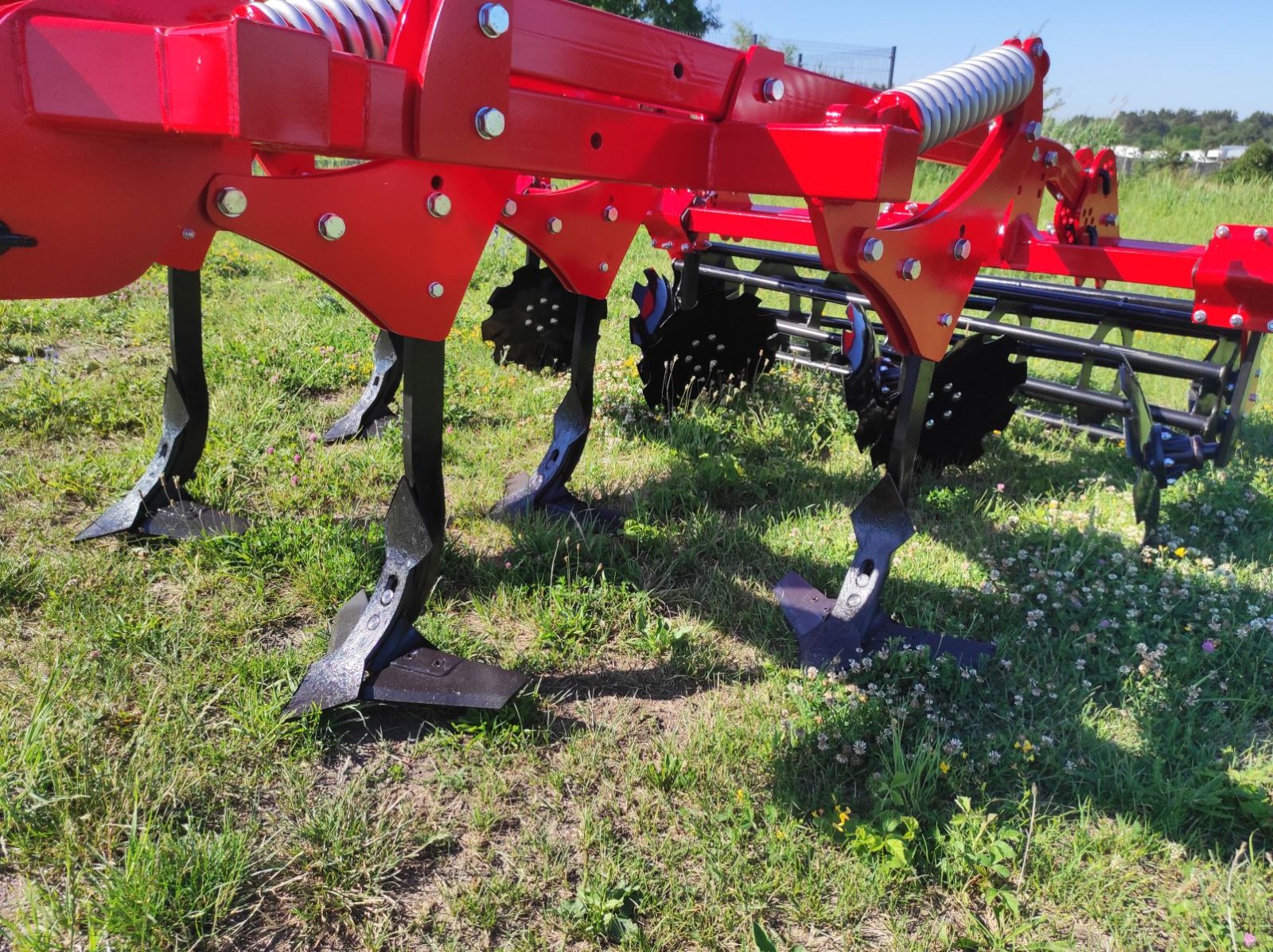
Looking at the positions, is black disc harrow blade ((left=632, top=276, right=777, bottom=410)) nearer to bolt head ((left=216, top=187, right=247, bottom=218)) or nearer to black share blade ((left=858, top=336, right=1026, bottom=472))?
black share blade ((left=858, top=336, right=1026, bottom=472))

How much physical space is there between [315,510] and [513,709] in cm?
132

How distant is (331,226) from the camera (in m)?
1.85

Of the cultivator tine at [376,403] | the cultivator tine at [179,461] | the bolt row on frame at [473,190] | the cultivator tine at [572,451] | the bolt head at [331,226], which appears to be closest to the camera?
the bolt row on frame at [473,190]

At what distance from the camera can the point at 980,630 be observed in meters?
2.63

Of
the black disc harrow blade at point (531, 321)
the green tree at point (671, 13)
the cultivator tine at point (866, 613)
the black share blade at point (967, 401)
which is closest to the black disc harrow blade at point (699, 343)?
the black disc harrow blade at point (531, 321)

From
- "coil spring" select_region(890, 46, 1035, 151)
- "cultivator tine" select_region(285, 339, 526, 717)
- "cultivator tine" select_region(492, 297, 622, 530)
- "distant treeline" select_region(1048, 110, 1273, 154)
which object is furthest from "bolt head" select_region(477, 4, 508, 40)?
"distant treeline" select_region(1048, 110, 1273, 154)

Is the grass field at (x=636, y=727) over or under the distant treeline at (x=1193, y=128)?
under

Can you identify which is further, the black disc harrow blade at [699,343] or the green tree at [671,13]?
the green tree at [671,13]

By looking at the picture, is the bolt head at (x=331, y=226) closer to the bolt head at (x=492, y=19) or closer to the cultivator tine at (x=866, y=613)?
the bolt head at (x=492, y=19)

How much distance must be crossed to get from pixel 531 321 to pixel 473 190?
210 centimetres

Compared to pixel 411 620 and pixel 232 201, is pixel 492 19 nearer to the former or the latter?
pixel 232 201

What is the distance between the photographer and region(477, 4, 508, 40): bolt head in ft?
5.24

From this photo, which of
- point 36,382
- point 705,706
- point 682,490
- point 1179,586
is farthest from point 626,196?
point 36,382

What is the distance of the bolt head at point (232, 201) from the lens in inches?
67.6
